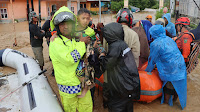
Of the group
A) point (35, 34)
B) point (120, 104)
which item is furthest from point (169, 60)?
point (35, 34)

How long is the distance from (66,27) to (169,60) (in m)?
1.96

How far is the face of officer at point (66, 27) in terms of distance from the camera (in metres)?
2.18

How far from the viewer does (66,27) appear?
2.19 metres

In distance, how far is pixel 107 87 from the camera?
8.82ft

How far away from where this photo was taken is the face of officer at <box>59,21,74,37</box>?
7.16ft

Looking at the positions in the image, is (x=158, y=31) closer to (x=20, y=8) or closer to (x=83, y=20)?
(x=83, y=20)

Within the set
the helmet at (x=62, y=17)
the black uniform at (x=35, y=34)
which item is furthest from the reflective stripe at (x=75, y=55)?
the black uniform at (x=35, y=34)

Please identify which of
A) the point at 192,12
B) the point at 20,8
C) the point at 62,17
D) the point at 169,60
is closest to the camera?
the point at 62,17

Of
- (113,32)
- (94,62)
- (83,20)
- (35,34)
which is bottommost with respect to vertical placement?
(94,62)

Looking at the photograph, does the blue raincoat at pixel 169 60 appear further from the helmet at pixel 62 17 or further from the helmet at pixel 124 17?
the helmet at pixel 62 17

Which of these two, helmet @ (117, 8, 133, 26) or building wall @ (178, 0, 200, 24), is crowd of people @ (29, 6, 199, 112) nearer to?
helmet @ (117, 8, 133, 26)

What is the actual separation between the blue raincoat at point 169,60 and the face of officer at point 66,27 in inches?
67.4

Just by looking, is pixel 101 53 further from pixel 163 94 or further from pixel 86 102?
pixel 163 94

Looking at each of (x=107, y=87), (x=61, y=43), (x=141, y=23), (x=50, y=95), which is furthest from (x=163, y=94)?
→ (x=61, y=43)
